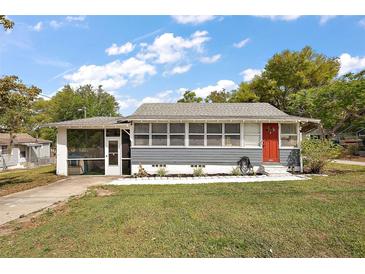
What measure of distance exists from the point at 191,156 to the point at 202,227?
8196 mm

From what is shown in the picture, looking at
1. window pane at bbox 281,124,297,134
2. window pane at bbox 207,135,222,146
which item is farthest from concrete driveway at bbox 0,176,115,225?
window pane at bbox 281,124,297,134

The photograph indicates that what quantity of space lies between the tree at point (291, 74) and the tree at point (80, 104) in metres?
22.9

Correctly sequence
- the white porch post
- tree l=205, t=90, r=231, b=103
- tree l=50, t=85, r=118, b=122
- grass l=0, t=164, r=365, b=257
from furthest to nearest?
tree l=205, t=90, r=231, b=103 → tree l=50, t=85, r=118, b=122 → the white porch post → grass l=0, t=164, r=365, b=257

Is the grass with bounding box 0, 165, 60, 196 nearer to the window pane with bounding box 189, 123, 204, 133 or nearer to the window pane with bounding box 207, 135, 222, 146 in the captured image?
the window pane with bounding box 189, 123, 204, 133

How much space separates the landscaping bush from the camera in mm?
12430

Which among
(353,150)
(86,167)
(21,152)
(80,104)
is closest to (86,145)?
(86,167)

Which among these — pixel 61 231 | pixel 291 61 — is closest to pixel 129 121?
pixel 61 231

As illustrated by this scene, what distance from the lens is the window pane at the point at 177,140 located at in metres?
13.3

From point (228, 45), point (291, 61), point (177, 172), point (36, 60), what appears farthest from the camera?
point (291, 61)

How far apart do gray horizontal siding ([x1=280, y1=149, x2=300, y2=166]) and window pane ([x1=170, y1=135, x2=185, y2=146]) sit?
5.34 meters

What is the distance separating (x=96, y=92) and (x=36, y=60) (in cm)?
3668

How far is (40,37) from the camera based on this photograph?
35.3 feet

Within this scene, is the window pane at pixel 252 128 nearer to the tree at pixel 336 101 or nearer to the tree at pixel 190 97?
the tree at pixel 336 101
